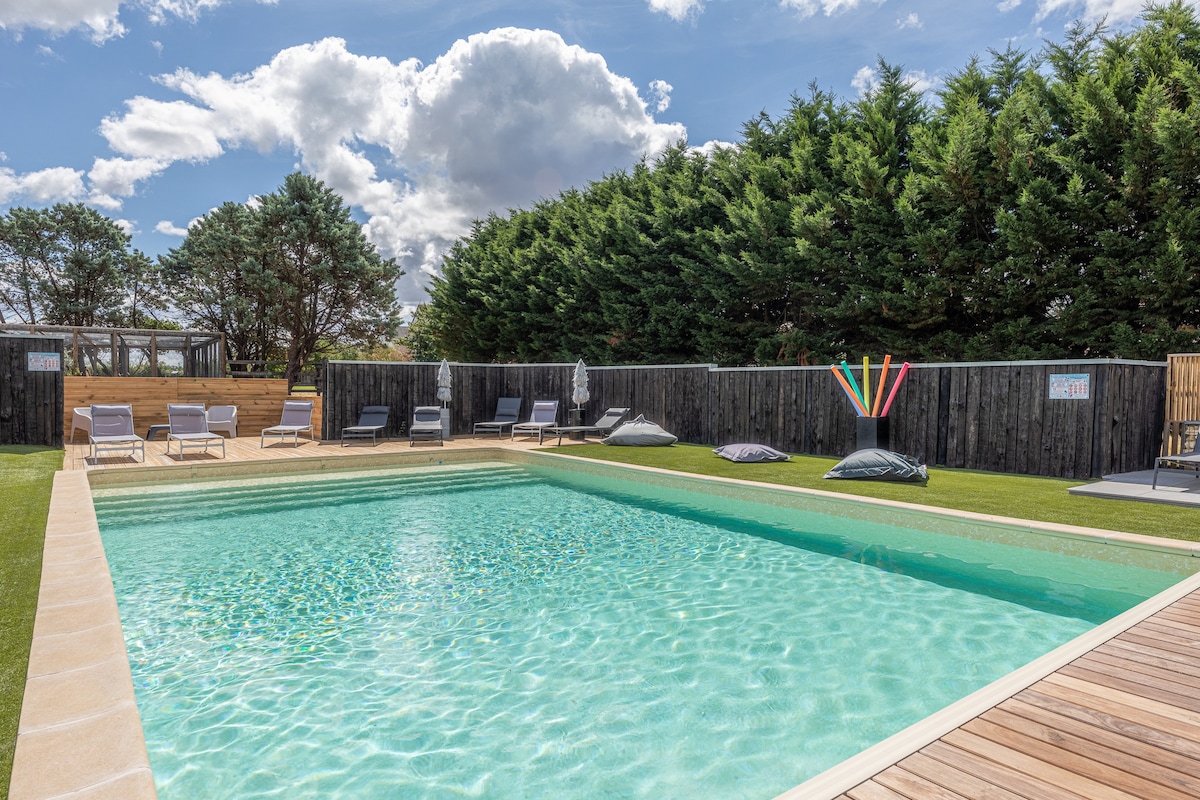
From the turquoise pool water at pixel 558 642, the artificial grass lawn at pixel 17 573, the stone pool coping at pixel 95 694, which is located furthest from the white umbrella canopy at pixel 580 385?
the stone pool coping at pixel 95 694

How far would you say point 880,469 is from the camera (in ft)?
25.3

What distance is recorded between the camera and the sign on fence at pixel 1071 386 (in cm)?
801

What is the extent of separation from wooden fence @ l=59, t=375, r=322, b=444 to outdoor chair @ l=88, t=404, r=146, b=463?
109 inches

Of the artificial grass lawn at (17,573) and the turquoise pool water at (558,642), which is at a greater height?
the artificial grass lawn at (17,573)

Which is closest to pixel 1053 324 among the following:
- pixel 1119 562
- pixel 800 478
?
pixel 800 478

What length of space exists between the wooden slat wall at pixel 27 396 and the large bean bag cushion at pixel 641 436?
9.71 m

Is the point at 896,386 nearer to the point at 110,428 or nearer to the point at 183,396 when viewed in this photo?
the point at 110,428

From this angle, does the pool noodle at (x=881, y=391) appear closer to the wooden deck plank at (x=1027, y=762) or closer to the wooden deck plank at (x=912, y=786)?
the wooden deck plank at (x=1027, y=762)

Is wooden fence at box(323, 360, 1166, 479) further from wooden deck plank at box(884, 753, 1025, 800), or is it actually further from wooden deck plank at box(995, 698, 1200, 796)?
wooden deck plank at box(884, 753, 1025, 800)

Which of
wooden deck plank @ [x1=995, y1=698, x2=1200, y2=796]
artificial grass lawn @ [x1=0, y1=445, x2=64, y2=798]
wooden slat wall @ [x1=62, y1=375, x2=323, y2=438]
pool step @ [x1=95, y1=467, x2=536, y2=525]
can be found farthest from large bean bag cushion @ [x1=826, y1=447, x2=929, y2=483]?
wooden slat wall @ [x1=62, y1=375, x2=323, y2=438]

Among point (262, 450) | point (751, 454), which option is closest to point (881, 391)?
point (751, 454)

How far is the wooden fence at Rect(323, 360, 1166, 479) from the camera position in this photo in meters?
8.16

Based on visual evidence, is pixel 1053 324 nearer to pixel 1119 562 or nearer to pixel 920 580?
pixel 1119 562

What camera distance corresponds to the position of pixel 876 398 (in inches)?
384
